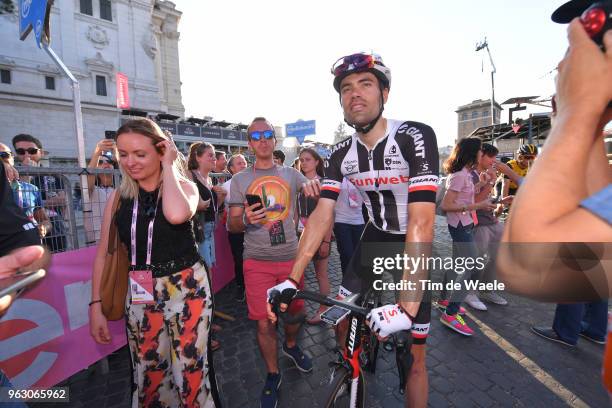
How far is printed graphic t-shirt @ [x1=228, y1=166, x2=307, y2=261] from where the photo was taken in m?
3.19

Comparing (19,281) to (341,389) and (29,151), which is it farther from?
(29,151)

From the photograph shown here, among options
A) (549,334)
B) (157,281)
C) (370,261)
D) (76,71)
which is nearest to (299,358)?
(370,261)

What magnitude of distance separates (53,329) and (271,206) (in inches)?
101

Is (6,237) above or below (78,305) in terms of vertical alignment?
above

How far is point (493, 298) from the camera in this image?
5.07m

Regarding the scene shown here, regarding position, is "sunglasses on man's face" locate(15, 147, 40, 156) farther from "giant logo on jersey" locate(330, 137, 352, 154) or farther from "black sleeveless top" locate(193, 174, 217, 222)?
"giant logo on jersey" locate(330, 137, 352, 154)

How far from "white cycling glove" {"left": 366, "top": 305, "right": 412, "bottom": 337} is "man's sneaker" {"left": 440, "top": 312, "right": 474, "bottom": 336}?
10.2ft

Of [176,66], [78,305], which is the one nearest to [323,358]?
[78,305]

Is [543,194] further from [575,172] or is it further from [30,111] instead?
[30,111]

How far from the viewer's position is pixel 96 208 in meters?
3.58

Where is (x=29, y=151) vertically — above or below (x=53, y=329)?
above

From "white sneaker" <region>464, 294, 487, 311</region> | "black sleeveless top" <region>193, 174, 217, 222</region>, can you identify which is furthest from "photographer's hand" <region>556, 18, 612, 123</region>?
"white sneaker" <region>464, 294, 487, 311</region>

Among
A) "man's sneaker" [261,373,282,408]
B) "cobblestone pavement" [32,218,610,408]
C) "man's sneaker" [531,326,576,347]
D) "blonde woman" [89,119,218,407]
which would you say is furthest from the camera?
"man's sneaker" [531,326,576,347]

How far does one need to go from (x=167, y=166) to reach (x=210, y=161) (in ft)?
9.01
